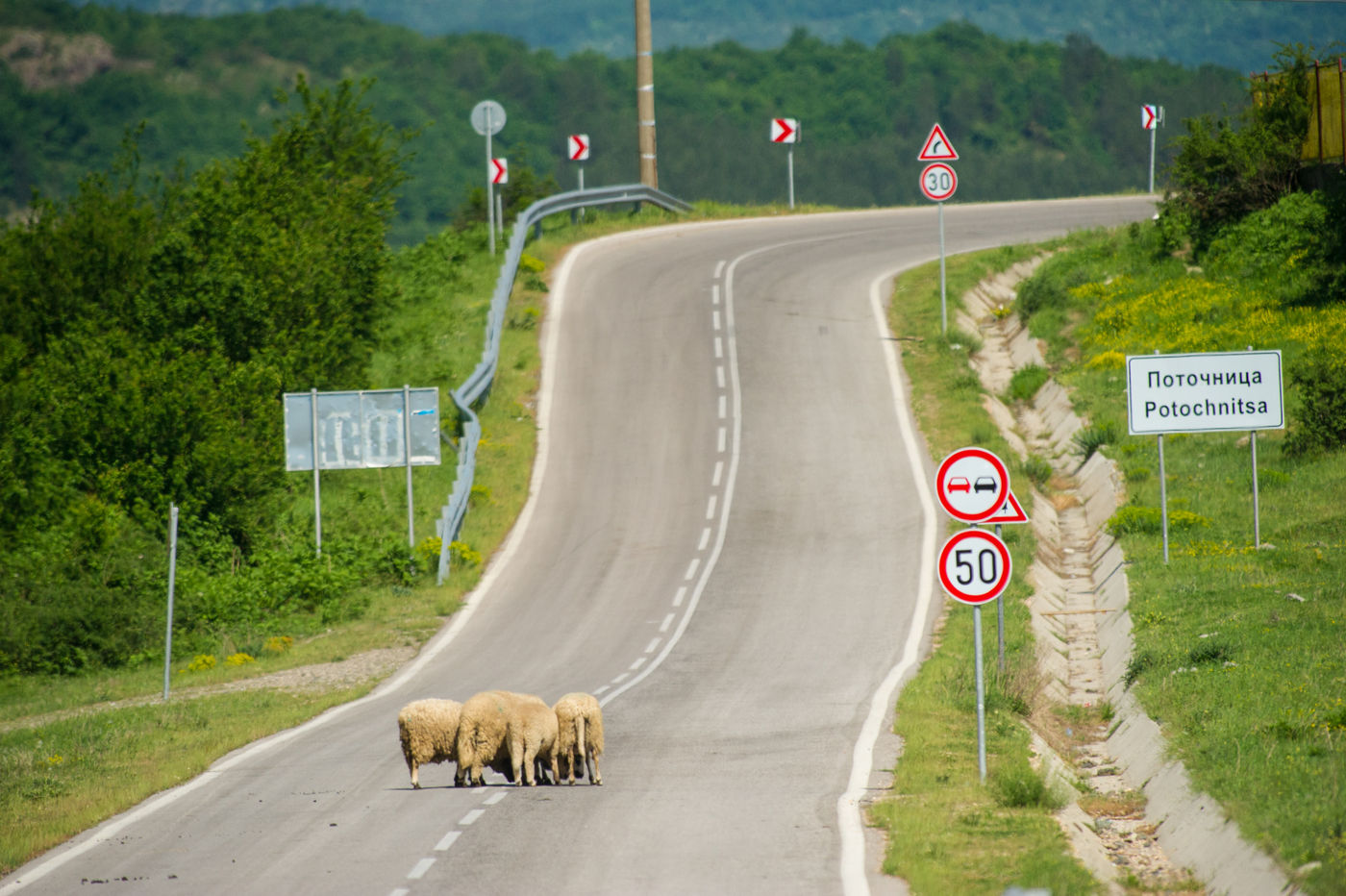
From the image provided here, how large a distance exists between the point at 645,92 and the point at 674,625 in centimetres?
3035

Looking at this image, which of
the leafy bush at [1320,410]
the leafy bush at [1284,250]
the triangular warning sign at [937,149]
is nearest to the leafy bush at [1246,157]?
the leafy bush at [1284,250]

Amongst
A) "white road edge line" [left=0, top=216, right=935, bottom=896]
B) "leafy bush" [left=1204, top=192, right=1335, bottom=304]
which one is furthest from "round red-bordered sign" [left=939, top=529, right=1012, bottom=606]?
"leafy bush" [left=1204, top=192, right=1335, bottom=304]

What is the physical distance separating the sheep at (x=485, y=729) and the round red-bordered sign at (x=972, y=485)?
4085mm

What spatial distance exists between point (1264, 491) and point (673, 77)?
14728 centimetres

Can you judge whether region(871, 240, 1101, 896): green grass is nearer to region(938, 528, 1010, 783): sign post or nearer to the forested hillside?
region(938, 528, 1010, 783): sign post

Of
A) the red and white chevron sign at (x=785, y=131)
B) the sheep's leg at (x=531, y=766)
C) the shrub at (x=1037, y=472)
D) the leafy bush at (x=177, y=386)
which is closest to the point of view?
the sheep's leg at (x=531, y=766)

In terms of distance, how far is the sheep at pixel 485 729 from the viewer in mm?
12430

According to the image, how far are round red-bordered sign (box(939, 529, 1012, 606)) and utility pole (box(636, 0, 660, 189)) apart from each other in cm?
3690

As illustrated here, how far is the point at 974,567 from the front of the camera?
12250 mm

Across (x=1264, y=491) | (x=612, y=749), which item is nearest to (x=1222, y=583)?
(x=1264, y=491)

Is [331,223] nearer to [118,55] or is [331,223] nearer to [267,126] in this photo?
[267,126]

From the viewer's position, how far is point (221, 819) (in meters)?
12.1

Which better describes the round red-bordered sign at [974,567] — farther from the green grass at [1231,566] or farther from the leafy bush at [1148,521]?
the leafy bush at [1148,521]

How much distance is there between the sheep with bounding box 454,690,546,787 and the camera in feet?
40.8
